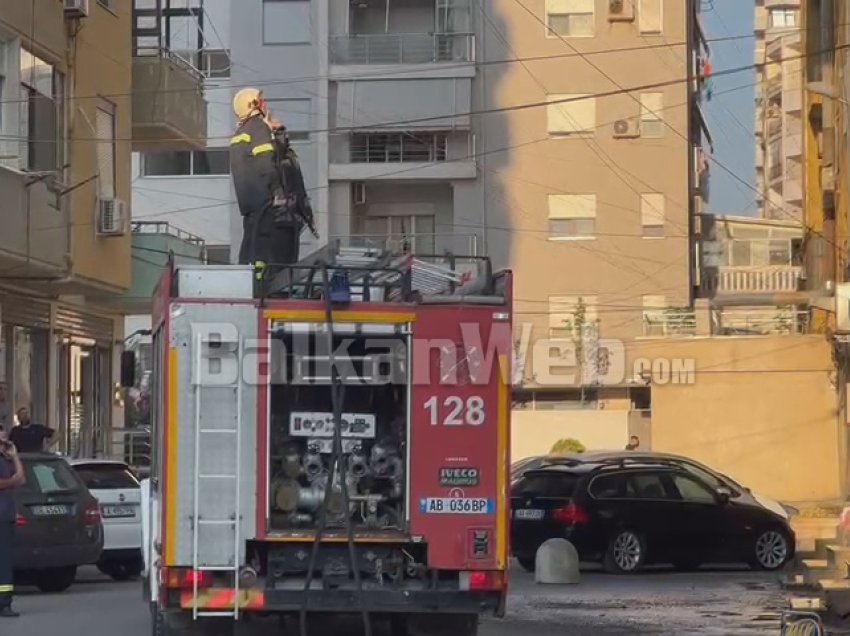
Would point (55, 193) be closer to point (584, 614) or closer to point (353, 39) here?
point (584, 614)

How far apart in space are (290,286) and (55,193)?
1554cm

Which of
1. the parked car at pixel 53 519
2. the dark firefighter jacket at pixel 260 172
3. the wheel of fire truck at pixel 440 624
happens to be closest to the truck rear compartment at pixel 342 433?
the wheel of fire truck at pixel 440 624

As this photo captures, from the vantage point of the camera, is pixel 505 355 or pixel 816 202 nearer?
pixel 505 355

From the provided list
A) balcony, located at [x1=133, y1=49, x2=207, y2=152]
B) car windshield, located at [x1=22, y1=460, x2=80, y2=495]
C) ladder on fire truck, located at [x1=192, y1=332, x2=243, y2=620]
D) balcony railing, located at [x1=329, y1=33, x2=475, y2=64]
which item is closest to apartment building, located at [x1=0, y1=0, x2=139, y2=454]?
balcony, located at [x1=133, y1=49, x2=207, y2=152]

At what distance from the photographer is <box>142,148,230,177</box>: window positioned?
52250 mm

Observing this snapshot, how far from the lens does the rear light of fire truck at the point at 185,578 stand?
37.7 ft

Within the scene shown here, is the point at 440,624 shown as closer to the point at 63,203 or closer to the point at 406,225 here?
the point at 63,203

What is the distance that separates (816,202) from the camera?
40.4 m

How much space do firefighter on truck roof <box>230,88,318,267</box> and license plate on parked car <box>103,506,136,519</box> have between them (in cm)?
765

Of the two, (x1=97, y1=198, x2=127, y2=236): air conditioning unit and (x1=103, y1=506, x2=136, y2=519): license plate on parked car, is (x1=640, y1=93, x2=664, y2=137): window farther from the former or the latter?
(x1=103, y1=506, x2=136, y2=519): license plate on parked car

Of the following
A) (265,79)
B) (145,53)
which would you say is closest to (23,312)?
(145,53)

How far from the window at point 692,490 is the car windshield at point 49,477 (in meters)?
8.46

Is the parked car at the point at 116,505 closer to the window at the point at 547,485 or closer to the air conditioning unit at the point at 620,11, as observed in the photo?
the window at the point at 547,485

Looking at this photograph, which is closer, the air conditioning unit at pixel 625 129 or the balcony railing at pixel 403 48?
the air conditioning unit at pixel 625 129
